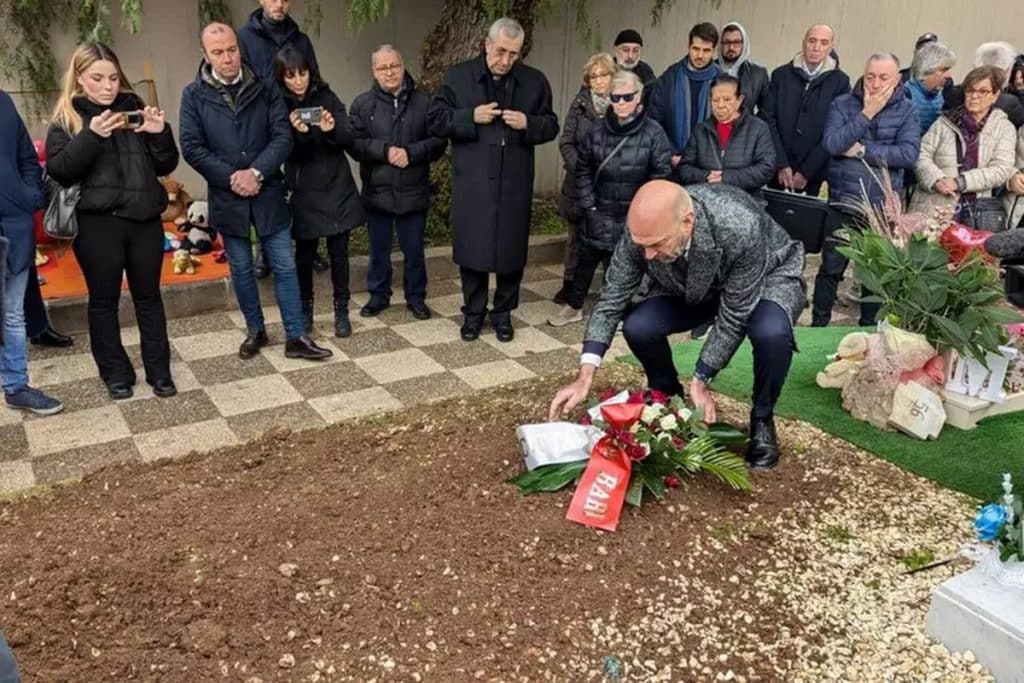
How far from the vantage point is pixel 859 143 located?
5172 mm

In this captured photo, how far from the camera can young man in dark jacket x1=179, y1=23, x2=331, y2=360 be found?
14.6ft

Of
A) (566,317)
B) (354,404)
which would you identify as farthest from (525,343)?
(354,404)

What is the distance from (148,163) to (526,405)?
2.10m

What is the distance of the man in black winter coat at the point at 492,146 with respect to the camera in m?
5.05

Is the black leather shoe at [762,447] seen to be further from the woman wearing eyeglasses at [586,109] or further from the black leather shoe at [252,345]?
the black leather shoe at [252,345]

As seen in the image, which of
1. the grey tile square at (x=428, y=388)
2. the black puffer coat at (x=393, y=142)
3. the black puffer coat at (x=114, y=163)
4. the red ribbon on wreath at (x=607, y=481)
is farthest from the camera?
the black puffer coat at (x=393, y=142)

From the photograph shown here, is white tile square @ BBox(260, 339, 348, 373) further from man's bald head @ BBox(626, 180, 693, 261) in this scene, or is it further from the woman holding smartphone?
man's bald head @ BBox(626, 180, 693, 261)

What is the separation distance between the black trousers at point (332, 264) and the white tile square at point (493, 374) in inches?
37.5

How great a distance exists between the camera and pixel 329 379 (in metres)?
4.79

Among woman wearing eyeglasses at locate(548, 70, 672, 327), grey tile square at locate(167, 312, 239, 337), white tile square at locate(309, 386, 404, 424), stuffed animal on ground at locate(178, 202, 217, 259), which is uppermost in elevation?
woman wearing eyeglasses at locate(548, 70, 672, 327)

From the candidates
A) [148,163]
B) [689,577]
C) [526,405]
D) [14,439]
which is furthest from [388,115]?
[689,577]

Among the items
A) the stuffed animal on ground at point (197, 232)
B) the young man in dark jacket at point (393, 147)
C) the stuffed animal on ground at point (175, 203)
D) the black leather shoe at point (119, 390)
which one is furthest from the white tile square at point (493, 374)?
the stuffed animal on ground at point (175, 203)

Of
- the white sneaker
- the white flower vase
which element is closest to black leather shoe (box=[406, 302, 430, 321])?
the white sneaker

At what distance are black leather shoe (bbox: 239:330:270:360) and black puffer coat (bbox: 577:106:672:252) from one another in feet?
6.75
